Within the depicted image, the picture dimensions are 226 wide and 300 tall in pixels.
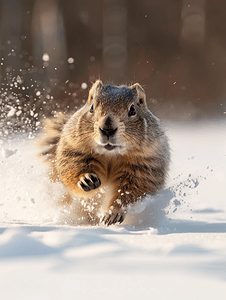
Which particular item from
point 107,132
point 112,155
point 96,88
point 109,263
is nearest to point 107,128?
point 107,132

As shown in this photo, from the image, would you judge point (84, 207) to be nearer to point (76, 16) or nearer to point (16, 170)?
point (16, 170)

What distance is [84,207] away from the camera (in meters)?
2.31

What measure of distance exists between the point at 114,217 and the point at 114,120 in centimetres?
57

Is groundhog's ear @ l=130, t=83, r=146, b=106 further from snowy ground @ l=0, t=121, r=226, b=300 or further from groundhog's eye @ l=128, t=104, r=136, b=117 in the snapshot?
snowy ground @ l=0, t=121, r=226, b=300

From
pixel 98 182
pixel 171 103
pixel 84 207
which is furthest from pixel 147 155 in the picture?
pixel 171 103

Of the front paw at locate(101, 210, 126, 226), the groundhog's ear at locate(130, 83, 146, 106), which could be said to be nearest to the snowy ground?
the front paw at locate(101, 210, 126, 226)

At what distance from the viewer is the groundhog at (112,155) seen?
6.72 ft

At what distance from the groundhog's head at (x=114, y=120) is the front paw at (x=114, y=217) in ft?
1.18

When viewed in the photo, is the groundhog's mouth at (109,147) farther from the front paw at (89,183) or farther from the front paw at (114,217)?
the front paw at (114,217)

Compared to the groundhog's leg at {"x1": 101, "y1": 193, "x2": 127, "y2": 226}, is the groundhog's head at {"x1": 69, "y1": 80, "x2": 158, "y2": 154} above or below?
above

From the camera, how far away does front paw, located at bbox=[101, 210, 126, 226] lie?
2.08 m

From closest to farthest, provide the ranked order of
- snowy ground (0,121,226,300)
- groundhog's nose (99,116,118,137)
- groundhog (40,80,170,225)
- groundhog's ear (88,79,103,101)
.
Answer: snowy ground (0,121,226,300)
groundhog's nose (99,116,118,137)
groundhog (40,80,170,225)
groundhog's ear (88,79,103,101)

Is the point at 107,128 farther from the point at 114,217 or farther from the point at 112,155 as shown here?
the point at 114,217

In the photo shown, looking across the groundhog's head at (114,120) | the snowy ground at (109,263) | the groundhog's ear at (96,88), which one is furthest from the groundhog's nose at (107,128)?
the snowy ground at (109,263)
